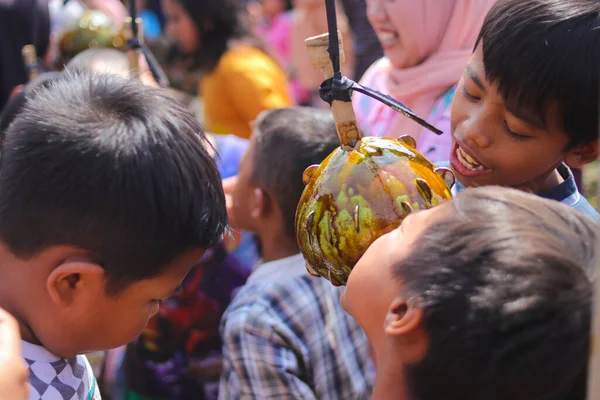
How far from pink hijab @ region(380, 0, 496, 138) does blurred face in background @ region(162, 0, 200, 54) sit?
5.91ft

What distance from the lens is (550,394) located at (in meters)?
1.01

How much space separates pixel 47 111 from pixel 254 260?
133 centimetres

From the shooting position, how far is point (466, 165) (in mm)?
1397

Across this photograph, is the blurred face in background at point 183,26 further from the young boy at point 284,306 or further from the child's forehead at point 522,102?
the child's forehead at point 522,102

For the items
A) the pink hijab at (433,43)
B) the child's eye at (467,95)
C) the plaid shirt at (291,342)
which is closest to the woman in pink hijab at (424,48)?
the pink hijab at (433,43)

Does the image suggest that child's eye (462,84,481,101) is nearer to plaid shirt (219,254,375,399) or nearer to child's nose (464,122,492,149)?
child's nose (464,122,492,149)

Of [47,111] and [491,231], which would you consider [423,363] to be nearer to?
[491,231]

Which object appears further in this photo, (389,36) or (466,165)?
(389,36)

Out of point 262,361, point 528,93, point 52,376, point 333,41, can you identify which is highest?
point 333,41

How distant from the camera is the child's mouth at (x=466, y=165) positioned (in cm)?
139

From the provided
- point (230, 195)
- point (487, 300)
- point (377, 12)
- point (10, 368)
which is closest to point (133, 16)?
point (230, 195)

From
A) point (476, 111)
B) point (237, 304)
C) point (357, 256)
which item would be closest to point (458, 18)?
point (476, 111)

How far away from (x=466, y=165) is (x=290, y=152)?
65cm

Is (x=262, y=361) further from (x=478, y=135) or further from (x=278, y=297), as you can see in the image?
(x=478, y=135)
